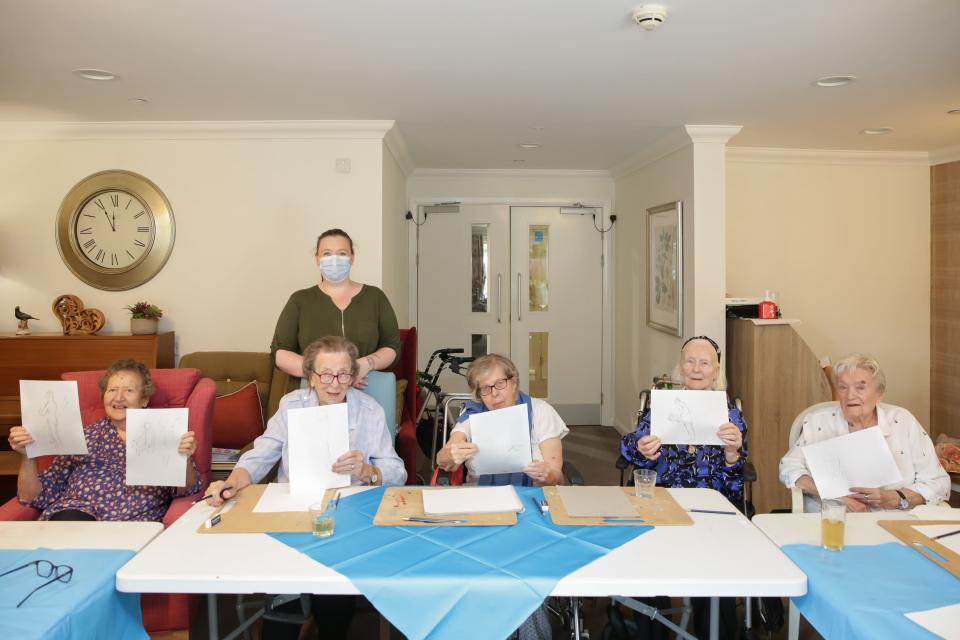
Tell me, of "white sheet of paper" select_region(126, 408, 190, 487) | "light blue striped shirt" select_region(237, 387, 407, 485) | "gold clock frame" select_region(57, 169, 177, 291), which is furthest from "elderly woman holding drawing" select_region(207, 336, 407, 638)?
"gold clock frame" select_region(57, 169, 177, 291)

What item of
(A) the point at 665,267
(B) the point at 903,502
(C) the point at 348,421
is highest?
(A) the point at 665,267

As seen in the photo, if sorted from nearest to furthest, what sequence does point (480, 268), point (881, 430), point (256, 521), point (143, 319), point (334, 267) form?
point (256, 521), point (881, 430), point (334, 267), point (143, 319), point (480, 268)

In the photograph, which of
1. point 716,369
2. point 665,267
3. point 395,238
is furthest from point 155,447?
point 665,267

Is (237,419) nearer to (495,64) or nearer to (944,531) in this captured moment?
(495,64)

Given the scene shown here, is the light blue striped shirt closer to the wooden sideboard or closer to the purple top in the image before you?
the purple top

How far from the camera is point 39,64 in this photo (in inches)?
132

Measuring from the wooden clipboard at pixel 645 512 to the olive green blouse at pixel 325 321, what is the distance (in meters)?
1.44

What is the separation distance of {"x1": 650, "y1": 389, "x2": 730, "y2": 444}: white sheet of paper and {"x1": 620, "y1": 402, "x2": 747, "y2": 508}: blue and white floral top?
0.19 meters

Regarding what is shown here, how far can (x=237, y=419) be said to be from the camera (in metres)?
3.93

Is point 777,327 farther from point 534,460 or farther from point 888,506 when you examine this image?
point 534,460

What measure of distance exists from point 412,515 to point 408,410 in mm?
2138

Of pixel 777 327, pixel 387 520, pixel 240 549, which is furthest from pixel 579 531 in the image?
pixel 777 327

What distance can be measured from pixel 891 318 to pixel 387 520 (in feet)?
18.1

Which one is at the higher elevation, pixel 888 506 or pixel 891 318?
pixel 891 318
